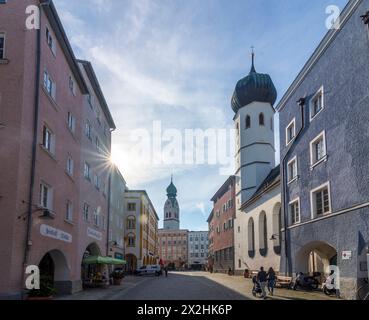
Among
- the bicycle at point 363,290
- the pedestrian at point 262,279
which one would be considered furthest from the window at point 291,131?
the bicycle at point 363,290

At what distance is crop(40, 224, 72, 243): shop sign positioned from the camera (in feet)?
65.8

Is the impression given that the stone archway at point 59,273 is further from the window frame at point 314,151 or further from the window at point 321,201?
the window frame at point 314,151

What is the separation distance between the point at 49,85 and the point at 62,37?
311 centimetres

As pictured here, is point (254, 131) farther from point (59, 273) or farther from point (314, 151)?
point (59, 273)

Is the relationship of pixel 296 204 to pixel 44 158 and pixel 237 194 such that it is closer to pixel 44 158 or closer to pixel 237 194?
pixel 44 158

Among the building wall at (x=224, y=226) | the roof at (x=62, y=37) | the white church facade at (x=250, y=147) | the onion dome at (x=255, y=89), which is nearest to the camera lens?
the roof at (x=62, y=37)

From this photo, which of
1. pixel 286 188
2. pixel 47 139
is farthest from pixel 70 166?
pixel 286 188

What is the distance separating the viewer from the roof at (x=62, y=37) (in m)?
20.5

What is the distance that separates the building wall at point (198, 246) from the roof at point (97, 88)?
12039 centimetres

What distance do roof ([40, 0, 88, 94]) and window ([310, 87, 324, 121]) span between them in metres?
13.7

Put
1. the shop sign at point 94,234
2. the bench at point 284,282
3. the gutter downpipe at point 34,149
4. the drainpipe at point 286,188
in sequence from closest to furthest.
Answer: the gutter downpipe at point 34,149 → the drainpipe at point 286,188 → the bench at point 284,282 → the shop sign at point 94,234

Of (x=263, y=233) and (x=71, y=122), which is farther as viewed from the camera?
(x=263, y=233)

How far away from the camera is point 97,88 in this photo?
34.6m

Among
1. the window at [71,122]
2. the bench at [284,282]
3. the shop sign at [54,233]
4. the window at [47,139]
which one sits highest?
the window at [71,122]
